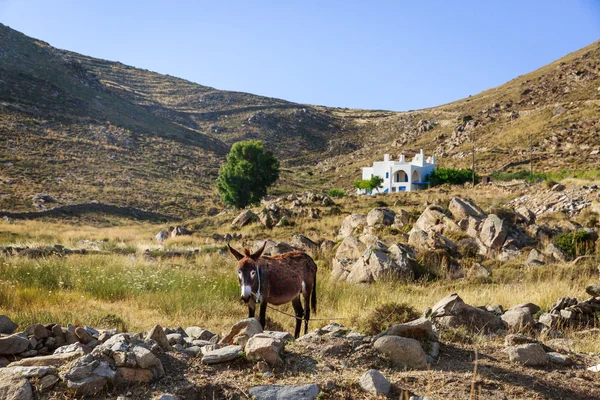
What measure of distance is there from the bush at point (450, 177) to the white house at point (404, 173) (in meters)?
1.27

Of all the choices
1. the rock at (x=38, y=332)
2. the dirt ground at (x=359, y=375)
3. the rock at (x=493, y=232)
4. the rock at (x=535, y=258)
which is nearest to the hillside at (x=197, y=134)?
the rock at (x=493, y=232)

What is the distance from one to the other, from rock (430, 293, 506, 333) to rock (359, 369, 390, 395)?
305 centimetres

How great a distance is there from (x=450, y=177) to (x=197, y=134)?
180 feet

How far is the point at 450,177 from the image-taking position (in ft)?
223

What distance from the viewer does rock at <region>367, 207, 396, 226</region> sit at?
23.3 meters

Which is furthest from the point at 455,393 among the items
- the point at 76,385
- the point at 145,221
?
the point at 145,221

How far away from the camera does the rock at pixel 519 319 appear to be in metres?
7.80

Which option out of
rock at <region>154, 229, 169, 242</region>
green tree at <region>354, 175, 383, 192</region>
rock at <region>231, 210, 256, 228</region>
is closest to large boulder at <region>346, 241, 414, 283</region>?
rock at <region>154, 229, 169, 242</region>

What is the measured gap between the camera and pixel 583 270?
13.3 meters

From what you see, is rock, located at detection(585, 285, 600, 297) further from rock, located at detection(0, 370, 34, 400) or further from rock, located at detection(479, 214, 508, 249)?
rock, located at detection(0, 370, 34, 400)

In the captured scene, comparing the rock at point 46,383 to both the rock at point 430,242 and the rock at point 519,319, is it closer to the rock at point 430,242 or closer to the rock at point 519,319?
the rock at point 519,319

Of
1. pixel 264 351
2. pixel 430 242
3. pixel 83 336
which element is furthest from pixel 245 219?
pixel 264 351

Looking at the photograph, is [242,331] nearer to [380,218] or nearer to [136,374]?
[136,374]

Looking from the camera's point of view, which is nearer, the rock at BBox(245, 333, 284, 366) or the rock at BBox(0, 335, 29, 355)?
the rock at BBox(245, 333, 284, 366)
